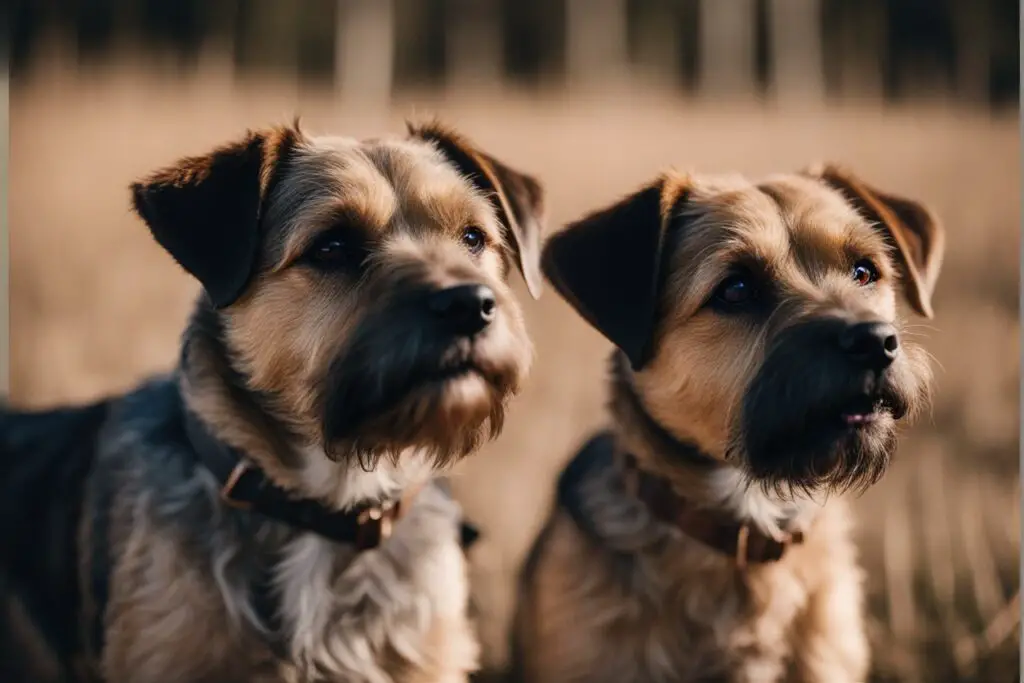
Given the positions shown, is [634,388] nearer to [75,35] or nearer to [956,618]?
[956,618]

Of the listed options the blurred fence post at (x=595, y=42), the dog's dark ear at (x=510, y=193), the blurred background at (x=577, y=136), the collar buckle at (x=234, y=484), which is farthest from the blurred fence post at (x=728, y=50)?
the collar buckle at (x=234, y=484)

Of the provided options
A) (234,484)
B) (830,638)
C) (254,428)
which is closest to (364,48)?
(254,428)

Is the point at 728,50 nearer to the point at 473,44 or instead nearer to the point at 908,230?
the point at 473,44

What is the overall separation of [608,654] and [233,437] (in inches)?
55.1

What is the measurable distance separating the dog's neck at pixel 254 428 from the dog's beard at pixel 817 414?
1023mm

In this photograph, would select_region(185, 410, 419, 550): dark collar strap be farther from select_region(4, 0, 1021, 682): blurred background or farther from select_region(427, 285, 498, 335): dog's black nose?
select_region(4, 0, 1021, 682): blurred background

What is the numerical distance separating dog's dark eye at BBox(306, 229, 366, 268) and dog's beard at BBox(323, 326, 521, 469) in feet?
1.09

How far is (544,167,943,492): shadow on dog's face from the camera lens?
3.08 metres

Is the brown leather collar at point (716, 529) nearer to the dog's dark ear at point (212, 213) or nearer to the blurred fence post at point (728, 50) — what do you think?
the dog's dark ear at point (212, 213)

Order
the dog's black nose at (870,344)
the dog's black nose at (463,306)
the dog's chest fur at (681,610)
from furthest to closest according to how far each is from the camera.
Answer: the dog's chest fur at (681,610), the dog's black nose at (870,344), the dog's black nose at (463,306)

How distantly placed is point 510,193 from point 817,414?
4.11 ft

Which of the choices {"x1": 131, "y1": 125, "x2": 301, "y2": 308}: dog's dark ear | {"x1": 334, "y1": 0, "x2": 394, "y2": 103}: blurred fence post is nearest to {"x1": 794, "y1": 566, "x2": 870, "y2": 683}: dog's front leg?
{"x1": 131, "y1": 125, "x2": 301, "y2": 308}: dog's dark ear

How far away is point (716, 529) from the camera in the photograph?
11.7ft

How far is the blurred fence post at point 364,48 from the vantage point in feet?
15.0
